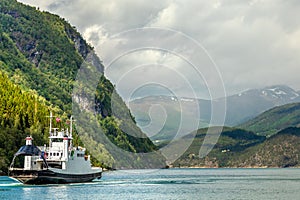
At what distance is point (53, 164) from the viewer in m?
140

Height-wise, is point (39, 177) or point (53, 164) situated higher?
point (53, 164)

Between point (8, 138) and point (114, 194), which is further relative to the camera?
point (8, 138)

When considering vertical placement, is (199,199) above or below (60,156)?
below

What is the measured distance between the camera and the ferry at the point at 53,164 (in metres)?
131

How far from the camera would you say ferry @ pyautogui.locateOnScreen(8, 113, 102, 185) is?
5162 inches

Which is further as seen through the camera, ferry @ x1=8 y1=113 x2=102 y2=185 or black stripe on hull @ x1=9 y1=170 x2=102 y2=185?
ferry @ x1=8 y1=113 x2=102 y2=185

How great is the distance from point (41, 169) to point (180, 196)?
34.6m

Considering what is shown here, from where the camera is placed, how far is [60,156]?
140625 millimetres

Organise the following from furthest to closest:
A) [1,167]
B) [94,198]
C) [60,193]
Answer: [1,167] → [60,193] → [94,198]

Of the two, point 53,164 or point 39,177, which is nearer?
point 39,177

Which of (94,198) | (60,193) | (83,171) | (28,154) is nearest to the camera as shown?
(94,198)

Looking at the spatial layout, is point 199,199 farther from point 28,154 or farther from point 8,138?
point 8,138

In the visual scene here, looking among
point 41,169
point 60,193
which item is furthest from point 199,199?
point 41,169

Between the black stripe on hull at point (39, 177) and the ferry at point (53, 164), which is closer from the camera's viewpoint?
the black stripe on hull at point (39, 177)
